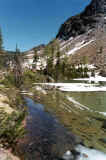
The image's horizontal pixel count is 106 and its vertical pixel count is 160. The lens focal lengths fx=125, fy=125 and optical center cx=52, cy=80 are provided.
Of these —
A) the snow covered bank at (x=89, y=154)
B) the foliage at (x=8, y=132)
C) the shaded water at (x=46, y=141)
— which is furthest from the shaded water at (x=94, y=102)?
the foliage at (x=8, y=132)

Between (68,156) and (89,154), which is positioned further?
(89,154)

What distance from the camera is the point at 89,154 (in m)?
6.91

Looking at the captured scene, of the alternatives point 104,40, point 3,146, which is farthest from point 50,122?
point 104,40

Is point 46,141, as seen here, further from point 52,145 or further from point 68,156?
point 68,156

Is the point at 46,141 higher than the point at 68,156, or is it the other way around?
the point at 46,141

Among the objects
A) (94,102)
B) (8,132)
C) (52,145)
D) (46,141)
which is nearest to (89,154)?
(52,145)

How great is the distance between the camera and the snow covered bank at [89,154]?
6675 mm

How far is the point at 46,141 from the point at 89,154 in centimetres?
263

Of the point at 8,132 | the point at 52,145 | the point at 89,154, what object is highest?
the point at 8,132

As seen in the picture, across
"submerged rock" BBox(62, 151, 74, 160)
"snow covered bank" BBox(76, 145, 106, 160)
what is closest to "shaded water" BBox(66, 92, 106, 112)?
"snow covered bank" BBox(76, 145, 106, 160)

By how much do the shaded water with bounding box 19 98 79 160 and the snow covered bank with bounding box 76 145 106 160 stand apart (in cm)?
54

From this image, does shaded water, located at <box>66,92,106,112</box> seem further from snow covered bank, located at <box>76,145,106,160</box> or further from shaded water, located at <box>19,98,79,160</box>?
snow covered bank, located at <box>76,145,106,160</box>

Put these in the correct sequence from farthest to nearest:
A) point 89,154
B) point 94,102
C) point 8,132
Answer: point 94,102, point 8,132, point 89,154

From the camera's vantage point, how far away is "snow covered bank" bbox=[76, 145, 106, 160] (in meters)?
6.68
